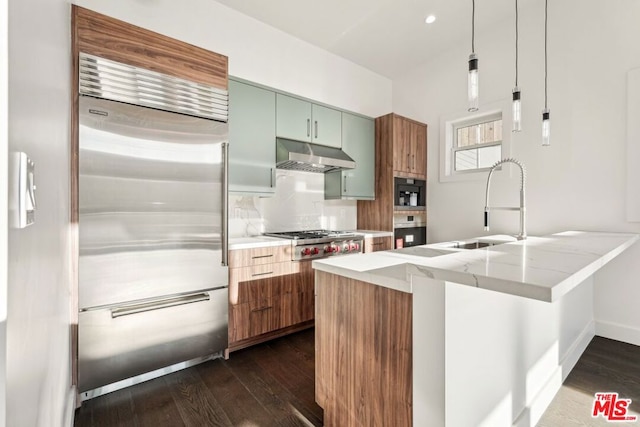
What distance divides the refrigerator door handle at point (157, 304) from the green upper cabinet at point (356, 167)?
192 cm

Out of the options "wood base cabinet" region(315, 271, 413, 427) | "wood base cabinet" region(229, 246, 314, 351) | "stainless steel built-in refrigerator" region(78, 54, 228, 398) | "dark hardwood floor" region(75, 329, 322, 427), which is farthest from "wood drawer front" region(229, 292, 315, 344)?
"wood base cabinet" region(315, 271, 413, 427)

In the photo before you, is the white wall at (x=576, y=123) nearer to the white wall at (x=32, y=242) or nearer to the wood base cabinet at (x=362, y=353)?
the wood base cabinet at (x=362, y=353)

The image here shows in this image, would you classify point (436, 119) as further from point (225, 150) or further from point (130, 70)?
point (130, 70)

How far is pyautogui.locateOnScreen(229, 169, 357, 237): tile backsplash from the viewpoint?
3043 millimetres

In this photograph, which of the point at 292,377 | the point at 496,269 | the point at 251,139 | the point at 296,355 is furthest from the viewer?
the point at 251,139

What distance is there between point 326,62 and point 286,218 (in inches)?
80.0

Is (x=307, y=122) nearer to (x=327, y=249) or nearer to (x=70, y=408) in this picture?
(x=327, y=249)

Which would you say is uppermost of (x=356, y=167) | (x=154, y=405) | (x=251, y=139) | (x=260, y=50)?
(x=260, y=50)

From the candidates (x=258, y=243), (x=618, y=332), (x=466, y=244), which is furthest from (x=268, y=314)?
(x=618, y=332)

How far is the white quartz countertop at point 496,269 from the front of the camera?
2.73 ft

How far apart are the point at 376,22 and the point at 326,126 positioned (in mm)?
1201

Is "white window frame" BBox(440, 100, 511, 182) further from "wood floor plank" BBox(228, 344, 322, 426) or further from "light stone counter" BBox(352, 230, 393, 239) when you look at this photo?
"wood floor plank" BBox(228, 344, 322, 426)

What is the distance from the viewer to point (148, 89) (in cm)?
201

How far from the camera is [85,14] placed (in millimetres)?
1790
